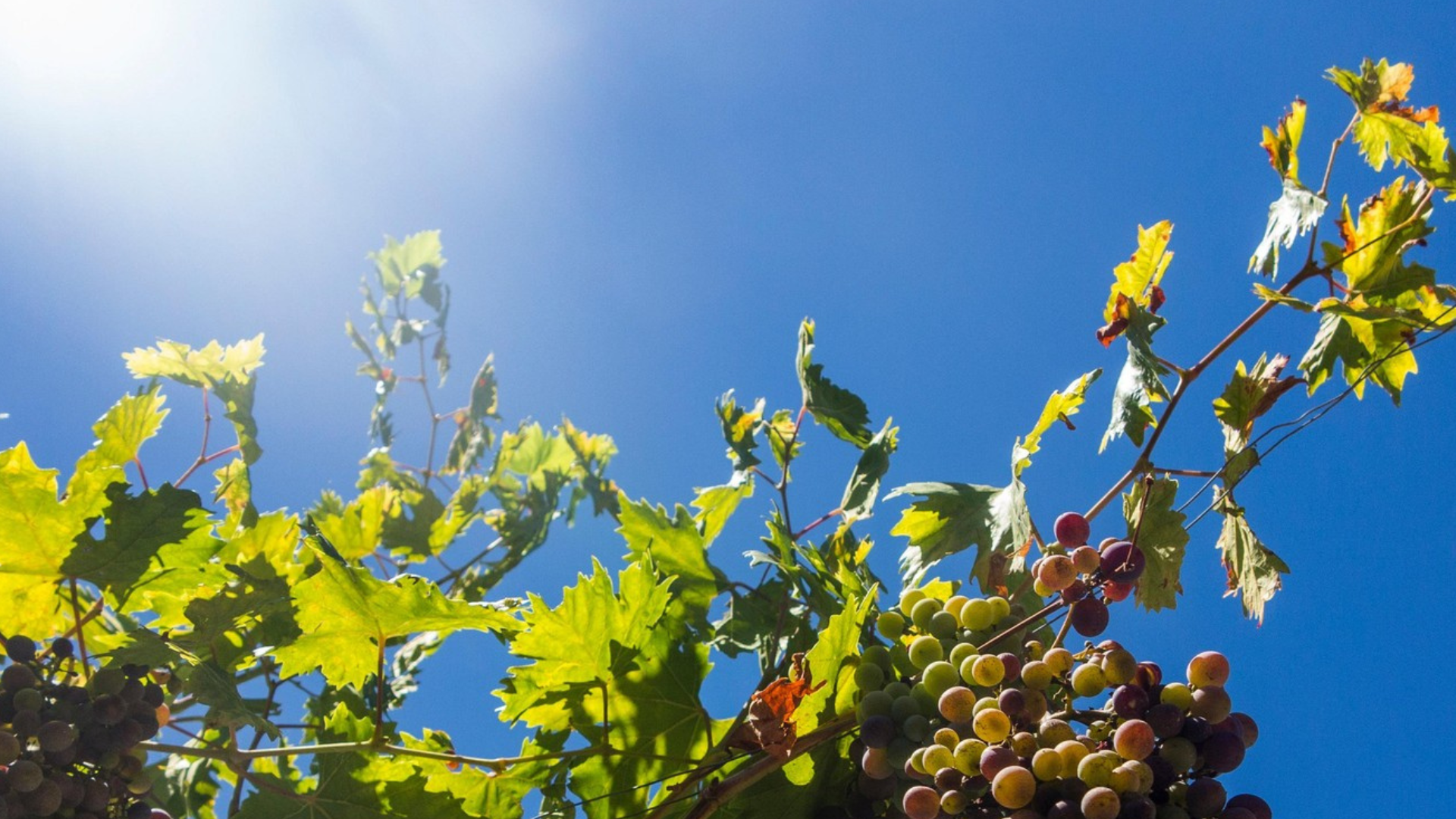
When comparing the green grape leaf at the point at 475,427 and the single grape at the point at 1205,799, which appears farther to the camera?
the green grape leaf at the point at 475,427

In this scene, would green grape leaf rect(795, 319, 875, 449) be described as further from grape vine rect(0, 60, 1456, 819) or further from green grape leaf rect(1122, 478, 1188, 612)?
green grape leaf rect(1122, 478, 1188, 612)

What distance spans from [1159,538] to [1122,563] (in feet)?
0.71

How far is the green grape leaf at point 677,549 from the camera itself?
1.65 meters

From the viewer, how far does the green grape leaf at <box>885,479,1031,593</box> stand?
1.49 meters

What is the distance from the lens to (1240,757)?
1.09 m

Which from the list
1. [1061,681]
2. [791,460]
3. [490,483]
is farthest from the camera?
[490,483]

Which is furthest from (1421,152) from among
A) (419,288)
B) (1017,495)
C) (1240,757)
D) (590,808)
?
(419,288)

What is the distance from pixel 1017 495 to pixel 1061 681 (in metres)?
0.31

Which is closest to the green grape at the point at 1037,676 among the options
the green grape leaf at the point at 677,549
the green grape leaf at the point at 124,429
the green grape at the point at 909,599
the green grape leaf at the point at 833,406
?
the green grape at the point at 909,599

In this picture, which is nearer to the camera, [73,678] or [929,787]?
[929,787]

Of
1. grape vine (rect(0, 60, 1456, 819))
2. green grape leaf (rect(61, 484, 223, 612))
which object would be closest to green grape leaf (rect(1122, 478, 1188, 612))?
grape vine (rect(0, 60, 1456, 819))

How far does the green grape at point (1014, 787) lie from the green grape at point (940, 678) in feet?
0.61

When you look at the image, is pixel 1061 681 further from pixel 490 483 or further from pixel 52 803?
pixel 490 483

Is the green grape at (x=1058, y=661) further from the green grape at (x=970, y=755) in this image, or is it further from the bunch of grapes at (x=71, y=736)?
the bunch of grapes at (x=71, y=736)
